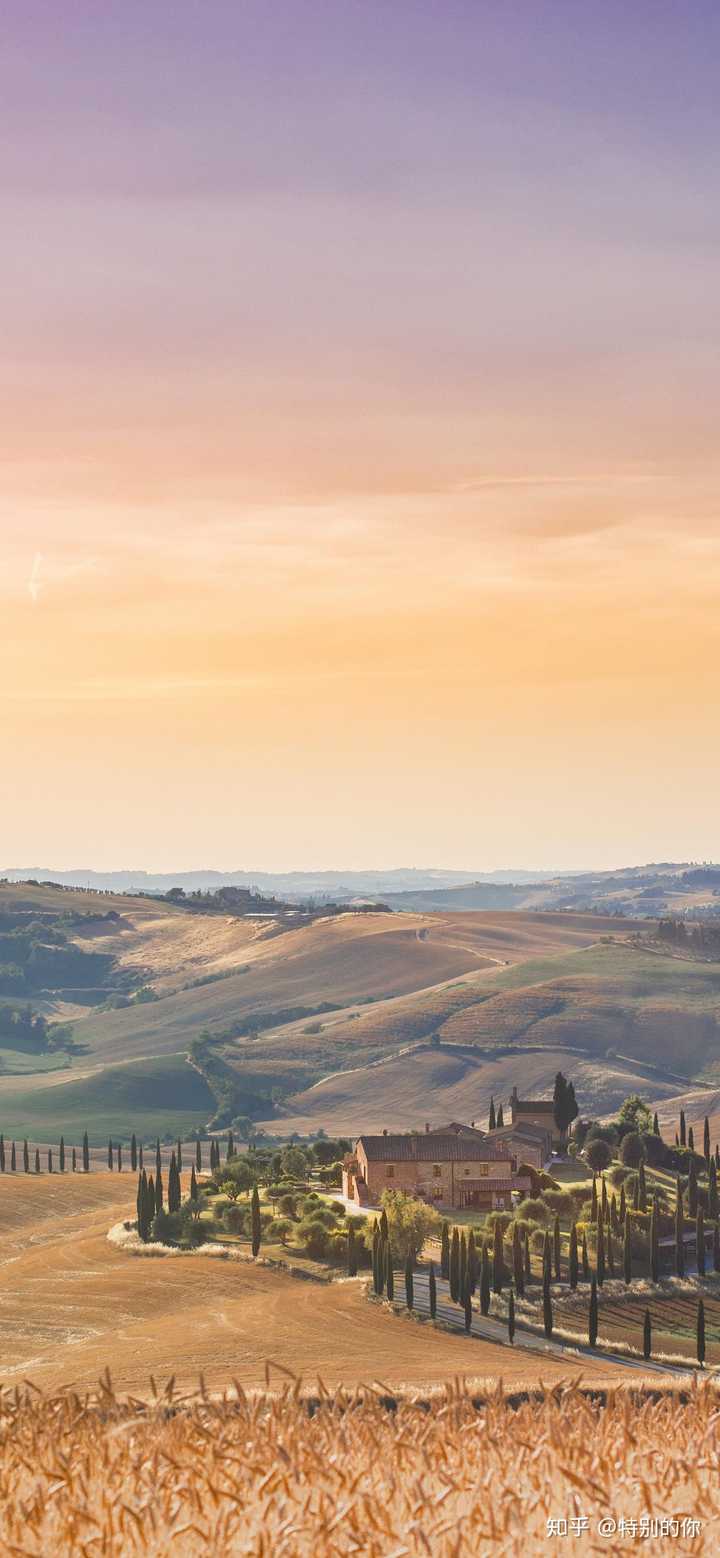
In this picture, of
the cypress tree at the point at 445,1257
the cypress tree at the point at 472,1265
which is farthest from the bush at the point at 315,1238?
the cypress tree at the point at 472,1265

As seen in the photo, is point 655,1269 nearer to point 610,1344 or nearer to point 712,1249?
point 712,1249

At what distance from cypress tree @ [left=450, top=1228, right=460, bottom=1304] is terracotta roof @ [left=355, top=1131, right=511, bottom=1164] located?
3736 cm

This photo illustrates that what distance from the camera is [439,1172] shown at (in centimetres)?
13162

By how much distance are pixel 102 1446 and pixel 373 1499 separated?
2.63 m

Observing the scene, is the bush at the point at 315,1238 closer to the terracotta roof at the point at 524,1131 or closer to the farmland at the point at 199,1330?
the farmland at the point at 199,1330

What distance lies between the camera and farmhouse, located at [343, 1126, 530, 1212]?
130 meters

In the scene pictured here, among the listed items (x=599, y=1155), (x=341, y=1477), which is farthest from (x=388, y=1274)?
(x=341, y=1477)

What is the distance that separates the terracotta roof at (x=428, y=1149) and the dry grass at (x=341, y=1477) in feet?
390

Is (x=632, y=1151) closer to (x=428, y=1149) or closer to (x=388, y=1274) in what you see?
(x=428, y=1149)

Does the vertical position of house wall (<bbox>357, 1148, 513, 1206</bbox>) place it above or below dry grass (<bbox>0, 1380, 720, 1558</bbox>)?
below

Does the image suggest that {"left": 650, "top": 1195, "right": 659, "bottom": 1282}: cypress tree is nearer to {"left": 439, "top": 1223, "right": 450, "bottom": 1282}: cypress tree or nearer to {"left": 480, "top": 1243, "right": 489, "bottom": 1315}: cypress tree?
{"left": 439, "top": 1223, "right": 450, "bottom": 1282}: cypress tree

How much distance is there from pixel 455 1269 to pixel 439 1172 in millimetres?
39545

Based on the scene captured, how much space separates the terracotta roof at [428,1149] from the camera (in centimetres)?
13188

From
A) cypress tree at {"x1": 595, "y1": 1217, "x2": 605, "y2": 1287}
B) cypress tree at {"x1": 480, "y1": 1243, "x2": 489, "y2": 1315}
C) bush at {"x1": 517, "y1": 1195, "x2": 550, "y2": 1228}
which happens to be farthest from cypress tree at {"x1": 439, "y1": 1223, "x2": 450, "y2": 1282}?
bush at {"x1": 517, "y1": 1195, "x2": 550, "y2": 1228}
